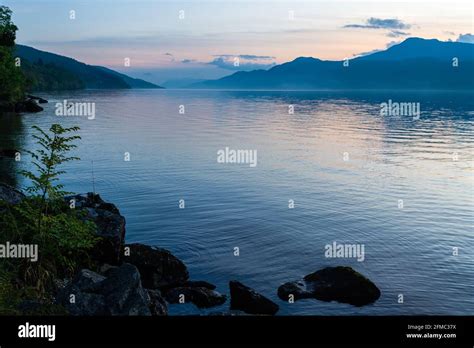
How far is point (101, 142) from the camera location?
7538 cm

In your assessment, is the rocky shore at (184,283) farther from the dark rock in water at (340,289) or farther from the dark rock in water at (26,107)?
the dark rock in water at (26,107)

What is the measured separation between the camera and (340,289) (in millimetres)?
20906

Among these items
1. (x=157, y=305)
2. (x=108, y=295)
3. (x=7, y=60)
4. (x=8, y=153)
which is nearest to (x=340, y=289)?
(x=157, y=305)

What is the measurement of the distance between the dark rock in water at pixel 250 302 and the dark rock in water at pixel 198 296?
2.22 feet

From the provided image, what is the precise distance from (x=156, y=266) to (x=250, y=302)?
4.82 metres

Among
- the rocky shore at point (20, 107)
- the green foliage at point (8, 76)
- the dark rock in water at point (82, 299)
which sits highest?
the green foliage at point (8, 76)

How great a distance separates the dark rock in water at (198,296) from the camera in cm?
1989

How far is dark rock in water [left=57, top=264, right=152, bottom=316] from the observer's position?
14000mm

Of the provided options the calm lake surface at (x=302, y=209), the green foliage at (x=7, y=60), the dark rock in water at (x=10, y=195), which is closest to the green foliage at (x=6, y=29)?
the green foliage at (x=7, y=60)

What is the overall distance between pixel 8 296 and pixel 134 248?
28.8 feet

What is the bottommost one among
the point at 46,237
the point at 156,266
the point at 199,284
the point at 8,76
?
the point at 199,284

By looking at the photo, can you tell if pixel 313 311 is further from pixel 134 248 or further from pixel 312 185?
pixel 312 185

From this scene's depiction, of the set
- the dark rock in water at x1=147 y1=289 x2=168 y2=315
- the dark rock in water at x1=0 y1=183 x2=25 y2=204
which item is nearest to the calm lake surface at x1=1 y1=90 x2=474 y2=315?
the dark rock in water at x1=147 y1=289 x2=168 y2=315

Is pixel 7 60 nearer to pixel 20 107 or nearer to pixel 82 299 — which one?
pixel 20 107
